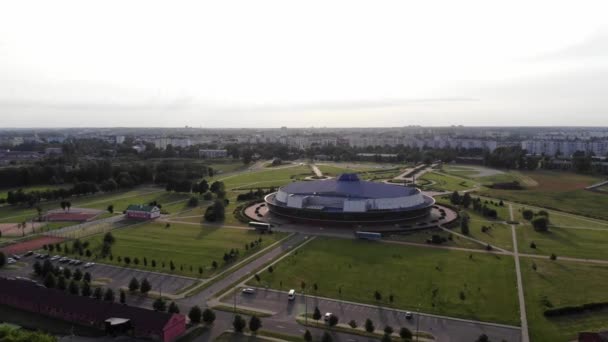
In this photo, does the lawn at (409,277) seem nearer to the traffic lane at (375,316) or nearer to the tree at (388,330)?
the traffic lane at (375,316)

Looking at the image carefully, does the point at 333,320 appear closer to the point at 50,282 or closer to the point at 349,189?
the point at 50,282

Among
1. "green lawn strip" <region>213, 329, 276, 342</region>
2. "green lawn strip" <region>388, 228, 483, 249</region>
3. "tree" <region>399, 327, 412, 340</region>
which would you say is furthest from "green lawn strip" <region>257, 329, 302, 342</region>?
"green lawn strip" <region>388, 228, 483, 249</region>

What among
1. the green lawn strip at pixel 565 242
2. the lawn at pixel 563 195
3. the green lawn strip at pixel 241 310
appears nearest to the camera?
the green lawn strip at pixel 241 310

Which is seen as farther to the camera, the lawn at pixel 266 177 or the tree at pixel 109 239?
the lawn at pixel 266 177

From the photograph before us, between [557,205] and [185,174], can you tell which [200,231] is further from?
[557,205]

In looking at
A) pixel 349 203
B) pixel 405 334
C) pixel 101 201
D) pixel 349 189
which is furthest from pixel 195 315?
pixel 101 201

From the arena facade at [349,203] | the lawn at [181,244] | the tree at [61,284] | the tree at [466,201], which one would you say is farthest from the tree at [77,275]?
the tree at [466,201]

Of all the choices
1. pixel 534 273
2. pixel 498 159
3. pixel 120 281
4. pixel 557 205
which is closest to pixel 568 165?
pixel 498 159

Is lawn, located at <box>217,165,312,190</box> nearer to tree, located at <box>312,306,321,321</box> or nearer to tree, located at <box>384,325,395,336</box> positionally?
tree, located at <box>312,306,321,321</box>
